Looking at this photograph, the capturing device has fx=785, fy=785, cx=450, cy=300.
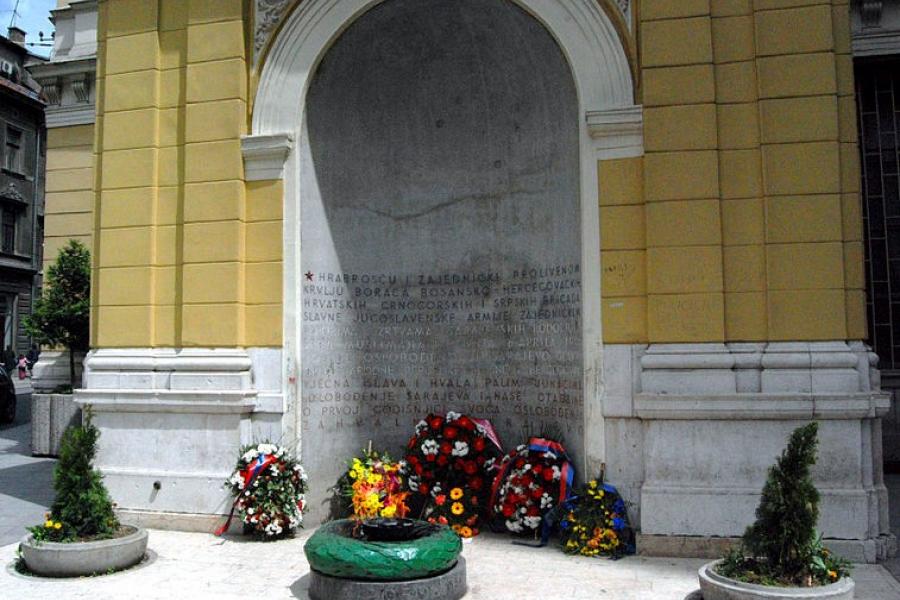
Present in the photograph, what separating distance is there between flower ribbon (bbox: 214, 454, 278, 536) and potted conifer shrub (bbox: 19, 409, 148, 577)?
50.5 inches

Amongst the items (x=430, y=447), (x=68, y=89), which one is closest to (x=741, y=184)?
(x=430, y=447)

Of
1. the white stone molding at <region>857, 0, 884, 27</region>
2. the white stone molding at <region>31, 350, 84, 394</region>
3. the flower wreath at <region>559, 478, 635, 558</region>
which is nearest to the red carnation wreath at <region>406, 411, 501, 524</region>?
the flower wreath at <region>559, 478, 635, 558</region>

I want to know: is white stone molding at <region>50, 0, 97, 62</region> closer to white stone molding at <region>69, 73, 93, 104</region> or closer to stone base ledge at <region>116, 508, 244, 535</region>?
white stone molding at <region>69, 73, 93, 104</region>

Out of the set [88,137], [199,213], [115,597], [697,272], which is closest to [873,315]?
[697,272]

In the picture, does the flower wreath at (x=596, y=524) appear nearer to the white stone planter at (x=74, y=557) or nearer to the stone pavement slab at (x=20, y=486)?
the white stone planter at (x=74, y=557)

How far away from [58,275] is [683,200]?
11.3 meters

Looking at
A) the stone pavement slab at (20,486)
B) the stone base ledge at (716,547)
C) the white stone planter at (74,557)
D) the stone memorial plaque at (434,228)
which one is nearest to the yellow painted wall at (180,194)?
the stone memorial plaque at (434,228)

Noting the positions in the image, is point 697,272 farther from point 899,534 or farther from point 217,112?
point 217,112

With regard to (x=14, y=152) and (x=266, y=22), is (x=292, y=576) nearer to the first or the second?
(x=266, y=22)

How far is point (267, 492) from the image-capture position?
8172 mm

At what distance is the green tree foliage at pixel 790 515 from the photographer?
5.33 metres

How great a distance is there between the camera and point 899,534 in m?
8.05

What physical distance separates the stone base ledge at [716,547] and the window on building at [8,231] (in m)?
36.5

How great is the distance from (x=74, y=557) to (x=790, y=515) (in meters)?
5.82
